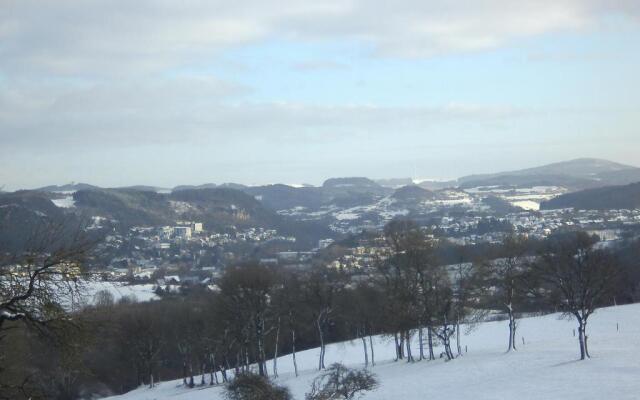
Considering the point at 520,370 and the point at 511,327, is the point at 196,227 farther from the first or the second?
the point at 520,370

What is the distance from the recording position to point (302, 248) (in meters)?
148

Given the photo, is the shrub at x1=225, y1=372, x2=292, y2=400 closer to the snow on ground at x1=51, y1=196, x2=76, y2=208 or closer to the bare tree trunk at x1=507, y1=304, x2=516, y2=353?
the bare tree trunk at x1=507, y1=304, x2=516, y2=353

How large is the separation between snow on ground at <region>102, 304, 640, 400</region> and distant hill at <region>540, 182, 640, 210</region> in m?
110

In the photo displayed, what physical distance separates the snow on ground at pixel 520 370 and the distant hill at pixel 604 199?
362 feet

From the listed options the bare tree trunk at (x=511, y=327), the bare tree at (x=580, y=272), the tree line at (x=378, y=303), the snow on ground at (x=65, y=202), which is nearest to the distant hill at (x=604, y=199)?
the tree line at (x=378, y=303)

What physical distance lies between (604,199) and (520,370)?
142453 millimetres

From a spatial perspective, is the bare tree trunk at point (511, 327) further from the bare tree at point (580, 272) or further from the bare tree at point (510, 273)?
the bare tree at point (580, 272)

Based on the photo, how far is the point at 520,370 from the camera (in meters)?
28.5

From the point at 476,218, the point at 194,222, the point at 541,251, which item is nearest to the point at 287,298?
the point at 541,251

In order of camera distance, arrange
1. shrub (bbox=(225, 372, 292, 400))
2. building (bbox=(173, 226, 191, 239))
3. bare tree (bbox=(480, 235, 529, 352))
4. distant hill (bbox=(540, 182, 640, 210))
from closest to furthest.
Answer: shrub (bbox=(225, 372, 292, 400)) → bare tree (bbox=(480, 235, 529, 352)) → distant hill (bbox=(540, 182, 640, 210)) → building (bbox=(173, 226, 191, 239))

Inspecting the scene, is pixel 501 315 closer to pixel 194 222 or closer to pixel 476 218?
pixel 476 218

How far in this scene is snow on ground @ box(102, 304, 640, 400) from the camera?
23.5 meters

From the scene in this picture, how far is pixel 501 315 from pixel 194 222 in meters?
149

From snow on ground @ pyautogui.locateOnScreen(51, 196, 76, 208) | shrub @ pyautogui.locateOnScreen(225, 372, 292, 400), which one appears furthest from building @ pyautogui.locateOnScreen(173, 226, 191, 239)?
shrub @ pyautogui.locateOnScreen(225, 372, 292, 400)
